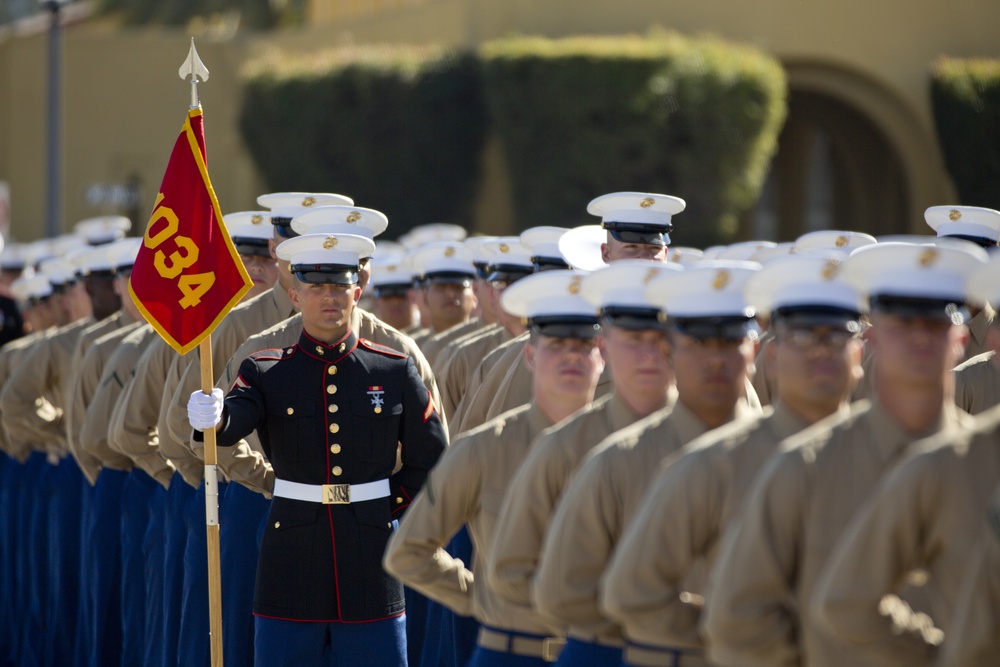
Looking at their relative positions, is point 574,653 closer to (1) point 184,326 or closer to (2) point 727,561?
(2) point 727,561

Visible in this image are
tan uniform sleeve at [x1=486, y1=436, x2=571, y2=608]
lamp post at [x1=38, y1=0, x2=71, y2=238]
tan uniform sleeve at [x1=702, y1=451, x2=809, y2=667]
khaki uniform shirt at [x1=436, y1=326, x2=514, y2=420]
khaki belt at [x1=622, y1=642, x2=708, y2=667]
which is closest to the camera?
tan uniform sleeve at [x1=702, y1=451, x2=809, y2=667]

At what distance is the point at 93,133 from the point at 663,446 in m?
25.3

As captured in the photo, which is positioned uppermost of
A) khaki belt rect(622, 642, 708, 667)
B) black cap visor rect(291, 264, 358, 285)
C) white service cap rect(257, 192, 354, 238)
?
white service cap rect(257, 192, 354, 238)

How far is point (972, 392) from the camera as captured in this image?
5879 mm

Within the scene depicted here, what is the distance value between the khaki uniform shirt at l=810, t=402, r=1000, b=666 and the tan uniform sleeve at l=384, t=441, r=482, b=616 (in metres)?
1.61

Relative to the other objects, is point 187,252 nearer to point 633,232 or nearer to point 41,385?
point 633,232

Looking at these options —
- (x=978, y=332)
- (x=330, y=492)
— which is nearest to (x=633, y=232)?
(x=978, y=332)

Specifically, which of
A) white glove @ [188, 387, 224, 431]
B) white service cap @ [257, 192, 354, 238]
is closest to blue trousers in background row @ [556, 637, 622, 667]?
white glove @ [188, 387, 224, 431]

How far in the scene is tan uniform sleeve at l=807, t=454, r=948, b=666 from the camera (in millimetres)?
Answer: 3354

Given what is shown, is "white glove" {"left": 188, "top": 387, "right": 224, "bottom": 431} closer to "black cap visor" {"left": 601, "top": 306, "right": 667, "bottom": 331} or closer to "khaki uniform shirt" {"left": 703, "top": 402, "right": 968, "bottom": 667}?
"black cap visor" {"left": 601, "top": 306, "right": 667, "bottom": 331}

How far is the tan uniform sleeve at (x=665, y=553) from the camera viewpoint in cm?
379

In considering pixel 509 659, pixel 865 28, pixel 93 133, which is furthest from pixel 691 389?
pixel 93 133

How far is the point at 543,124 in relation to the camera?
66.5ft

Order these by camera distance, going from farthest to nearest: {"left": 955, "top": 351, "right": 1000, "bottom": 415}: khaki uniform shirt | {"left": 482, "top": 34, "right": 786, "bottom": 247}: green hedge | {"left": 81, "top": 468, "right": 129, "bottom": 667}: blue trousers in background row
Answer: {"left": 482, "top": 34, "right": 786, "bottom": 247}: green hedge < {"left": 81, "top": 468, "right": 129, "bottom": 667}: blue trousers in background row < {"left": 955, "top": 351, "right": 1000, "bottom": 415}: khaki uniform shirt
